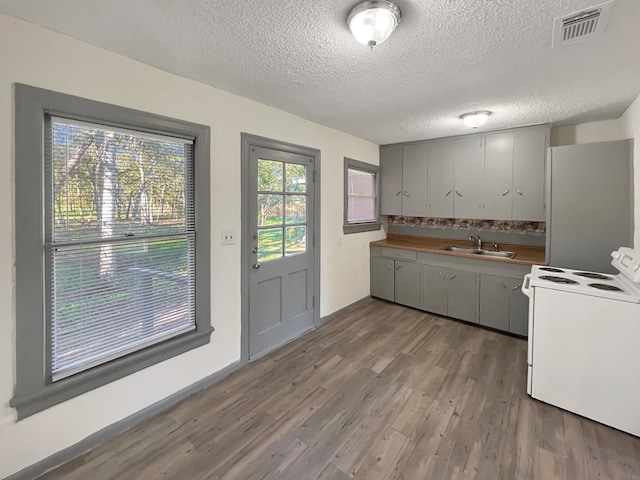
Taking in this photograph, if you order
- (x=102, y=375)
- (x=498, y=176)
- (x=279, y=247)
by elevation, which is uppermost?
(x=498, y=176)

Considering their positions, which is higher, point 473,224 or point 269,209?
point 269,209

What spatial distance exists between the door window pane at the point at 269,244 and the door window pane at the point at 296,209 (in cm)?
20

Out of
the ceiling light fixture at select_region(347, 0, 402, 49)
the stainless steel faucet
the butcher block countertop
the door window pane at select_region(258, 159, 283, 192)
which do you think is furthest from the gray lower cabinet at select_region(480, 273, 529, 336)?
the ceiling light fixture at select_region(347, 0, 402, 49)

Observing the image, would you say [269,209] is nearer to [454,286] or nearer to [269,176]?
[269,176]

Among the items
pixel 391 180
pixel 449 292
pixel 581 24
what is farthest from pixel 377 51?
pixel 449 292

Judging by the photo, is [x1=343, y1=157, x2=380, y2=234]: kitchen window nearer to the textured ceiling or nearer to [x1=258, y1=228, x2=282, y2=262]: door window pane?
[x1=258, y1=228, x2=282, y2=262]: door window pane

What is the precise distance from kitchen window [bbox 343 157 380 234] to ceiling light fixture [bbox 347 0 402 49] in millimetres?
2333

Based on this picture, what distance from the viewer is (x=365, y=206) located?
4367 mm

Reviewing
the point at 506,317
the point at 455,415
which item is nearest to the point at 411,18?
the point at 455,415

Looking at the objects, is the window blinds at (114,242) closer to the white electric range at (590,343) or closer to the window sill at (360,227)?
the window sill at (360,227)

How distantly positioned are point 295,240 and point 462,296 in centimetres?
213

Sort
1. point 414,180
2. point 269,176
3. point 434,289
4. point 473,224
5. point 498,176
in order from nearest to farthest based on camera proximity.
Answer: point 269,176 → point 498,176 → point 434,289 → point 473,224 → point 414,180

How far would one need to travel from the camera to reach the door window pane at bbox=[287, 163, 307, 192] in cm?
304

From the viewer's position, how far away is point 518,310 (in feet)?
10.5
